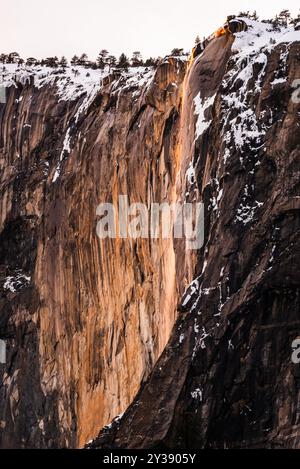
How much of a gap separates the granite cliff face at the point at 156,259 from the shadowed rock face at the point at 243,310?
4 centimetres

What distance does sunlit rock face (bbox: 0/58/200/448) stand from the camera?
51719 mm

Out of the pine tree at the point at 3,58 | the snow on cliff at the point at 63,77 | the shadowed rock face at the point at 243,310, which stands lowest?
the shadowed rock face at the point at 243,310

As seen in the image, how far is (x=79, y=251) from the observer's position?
2338 inches

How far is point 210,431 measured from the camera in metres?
38.6

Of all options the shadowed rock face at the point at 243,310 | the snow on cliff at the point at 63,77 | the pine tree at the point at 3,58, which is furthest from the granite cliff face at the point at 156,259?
the pine tree at the point at 3,58

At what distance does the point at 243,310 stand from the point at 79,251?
20.9 meters

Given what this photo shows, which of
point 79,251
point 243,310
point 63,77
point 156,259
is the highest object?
point 63,77

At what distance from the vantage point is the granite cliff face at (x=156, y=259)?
3919 cm

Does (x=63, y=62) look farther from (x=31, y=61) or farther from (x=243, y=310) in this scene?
(x=243, y=310)

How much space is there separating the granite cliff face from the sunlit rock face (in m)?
0.10

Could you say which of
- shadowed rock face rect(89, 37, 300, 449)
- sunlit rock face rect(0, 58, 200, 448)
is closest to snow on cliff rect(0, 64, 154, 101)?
sunlit rock face rect(0, 58, 200, 448)

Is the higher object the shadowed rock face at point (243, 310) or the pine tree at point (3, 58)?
the pine tree at point (3, 58)

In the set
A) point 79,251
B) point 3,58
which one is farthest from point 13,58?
point 79,251

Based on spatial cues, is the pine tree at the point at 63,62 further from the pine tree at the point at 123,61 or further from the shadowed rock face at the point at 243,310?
the shadowed rock face at the point at 243,310
